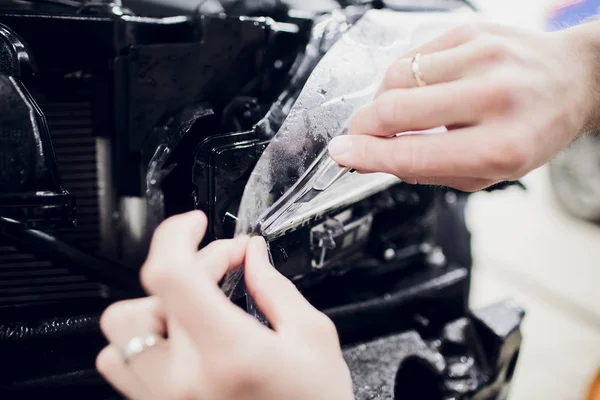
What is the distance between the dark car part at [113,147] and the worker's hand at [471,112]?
0.22 meters

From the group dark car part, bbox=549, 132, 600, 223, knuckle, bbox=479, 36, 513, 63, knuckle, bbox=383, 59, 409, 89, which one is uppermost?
knuckle, bbox=479, 36, 513, 63

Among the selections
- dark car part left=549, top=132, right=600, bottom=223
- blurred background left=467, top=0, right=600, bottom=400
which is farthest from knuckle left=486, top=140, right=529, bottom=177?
dark car part left=549, top=132, right=600, bottom=223

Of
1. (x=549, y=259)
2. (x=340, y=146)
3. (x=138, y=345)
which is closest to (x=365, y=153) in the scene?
(x=340, y=146)

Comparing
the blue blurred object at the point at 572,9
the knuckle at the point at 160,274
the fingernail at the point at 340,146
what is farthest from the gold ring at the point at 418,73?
the blue blurred object at the point at 572,9

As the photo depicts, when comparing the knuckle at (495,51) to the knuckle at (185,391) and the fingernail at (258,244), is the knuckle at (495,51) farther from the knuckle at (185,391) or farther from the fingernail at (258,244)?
the knuckle at (185,391)

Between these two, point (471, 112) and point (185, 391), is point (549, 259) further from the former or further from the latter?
point (185, 391)

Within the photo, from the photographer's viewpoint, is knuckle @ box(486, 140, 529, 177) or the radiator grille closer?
knuckle @ box(486, 140, 529, 177)

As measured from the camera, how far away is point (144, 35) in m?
0.81

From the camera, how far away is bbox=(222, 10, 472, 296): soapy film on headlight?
0.78 meters

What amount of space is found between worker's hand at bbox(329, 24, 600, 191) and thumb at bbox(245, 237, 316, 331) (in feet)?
0.67

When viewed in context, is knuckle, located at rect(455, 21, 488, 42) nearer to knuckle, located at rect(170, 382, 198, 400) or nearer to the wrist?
the wrist

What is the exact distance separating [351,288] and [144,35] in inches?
27.5

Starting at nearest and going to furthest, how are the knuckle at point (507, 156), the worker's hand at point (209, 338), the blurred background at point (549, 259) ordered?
the worker's hand at point (209, 338), the knuckle at point (507, 156), the blurred background at point (549, 259)

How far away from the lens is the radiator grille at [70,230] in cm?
82
